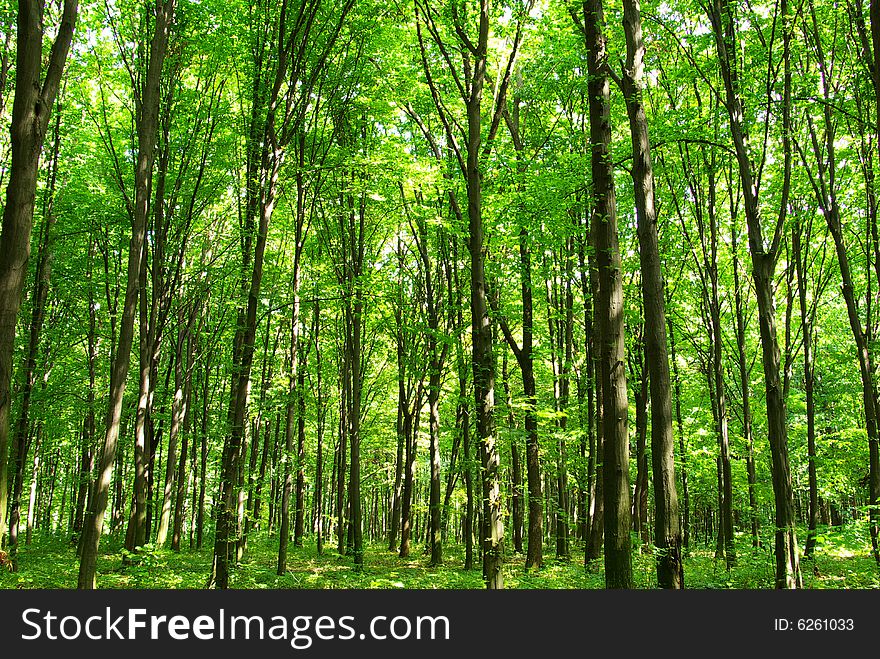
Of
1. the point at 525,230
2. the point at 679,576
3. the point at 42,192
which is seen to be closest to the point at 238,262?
the point at 42,192

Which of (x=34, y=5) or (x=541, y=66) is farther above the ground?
(x=541, y=66)

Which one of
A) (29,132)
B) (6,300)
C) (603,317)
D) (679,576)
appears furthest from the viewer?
(603,317)

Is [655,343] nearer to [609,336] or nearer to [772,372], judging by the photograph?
[609,336]

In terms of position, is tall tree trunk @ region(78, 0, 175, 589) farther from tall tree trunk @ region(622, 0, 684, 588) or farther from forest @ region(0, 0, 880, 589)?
tall tree trunk @ region(622, 0, 684, 588)

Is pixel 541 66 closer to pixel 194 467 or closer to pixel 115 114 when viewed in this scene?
pixel 115 114

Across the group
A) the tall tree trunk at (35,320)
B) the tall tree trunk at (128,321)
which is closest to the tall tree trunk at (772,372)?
the tall tree trunk at (128,321)

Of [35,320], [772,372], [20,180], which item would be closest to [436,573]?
[772,372]

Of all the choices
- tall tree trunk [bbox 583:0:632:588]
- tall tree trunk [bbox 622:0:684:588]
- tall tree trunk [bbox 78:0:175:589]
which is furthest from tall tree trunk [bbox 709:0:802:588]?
tall tree trunk [bbox 78:0:175:589]

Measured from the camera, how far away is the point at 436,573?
12219 millimetres

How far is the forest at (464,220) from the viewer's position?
→ 6.82 meters

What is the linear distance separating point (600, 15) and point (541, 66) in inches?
317

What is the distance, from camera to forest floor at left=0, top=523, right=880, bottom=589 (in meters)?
8.76

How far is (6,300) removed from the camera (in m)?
3.27

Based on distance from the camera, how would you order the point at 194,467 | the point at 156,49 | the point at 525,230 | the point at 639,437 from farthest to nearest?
the point at 194,467, the point at 639,437, the point at 525,230, the point at 156,49
